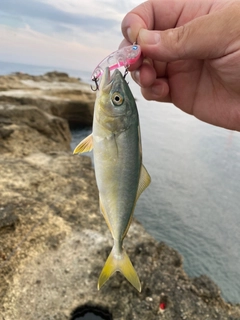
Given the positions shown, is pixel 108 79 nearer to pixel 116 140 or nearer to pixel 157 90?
pixel 116 140

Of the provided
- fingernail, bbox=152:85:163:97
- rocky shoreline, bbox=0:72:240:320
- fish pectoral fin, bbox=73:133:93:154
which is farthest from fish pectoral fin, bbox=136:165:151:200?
rocky shoreline, bbox=0:72:240:320

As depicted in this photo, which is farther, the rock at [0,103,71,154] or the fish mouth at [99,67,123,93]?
the rock at [0,103,71,154]

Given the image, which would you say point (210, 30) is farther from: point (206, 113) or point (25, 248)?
point (25, 248)

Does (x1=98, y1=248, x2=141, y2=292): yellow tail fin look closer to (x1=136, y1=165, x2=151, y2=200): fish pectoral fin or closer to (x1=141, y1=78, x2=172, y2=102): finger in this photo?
(x1=136, y1=165, x2=151, y2=200): fish pectoral fin

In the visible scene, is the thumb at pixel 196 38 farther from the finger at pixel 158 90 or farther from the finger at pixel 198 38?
the finger at pixel 158 90

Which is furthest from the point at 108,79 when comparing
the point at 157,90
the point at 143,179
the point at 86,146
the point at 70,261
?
the point at 70,261
